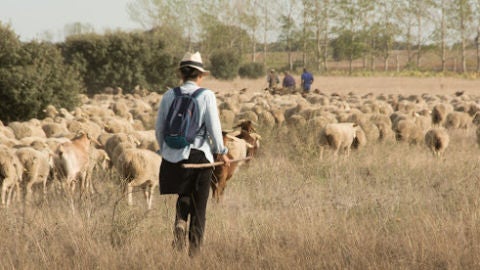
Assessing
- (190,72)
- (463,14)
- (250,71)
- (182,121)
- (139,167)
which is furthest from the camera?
(463,14)

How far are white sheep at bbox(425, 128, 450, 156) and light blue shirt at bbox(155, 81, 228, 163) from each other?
844cm

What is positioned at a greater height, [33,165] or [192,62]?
[192,62]

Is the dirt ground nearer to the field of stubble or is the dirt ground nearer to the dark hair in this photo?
the field of stubble

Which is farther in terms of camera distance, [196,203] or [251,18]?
[251,18]

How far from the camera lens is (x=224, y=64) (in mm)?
50156

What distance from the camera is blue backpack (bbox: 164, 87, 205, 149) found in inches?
196

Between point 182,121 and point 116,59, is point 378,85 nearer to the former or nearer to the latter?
point 116,59

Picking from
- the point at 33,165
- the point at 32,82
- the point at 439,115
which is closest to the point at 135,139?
the point at 33,165

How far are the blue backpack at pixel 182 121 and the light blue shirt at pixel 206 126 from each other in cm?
4

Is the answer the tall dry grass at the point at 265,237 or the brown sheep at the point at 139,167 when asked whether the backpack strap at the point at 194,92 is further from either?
the brown sheep at the point at 139,167

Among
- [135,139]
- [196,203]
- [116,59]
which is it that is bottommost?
[135,139]

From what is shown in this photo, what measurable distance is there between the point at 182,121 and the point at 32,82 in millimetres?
14097

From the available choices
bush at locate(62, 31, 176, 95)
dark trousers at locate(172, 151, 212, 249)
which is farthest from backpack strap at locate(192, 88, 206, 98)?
bush at locate(62, 31, 176, 95)

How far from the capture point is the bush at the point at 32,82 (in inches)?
691
